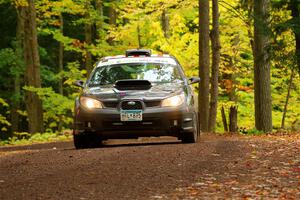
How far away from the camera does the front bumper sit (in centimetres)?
1261

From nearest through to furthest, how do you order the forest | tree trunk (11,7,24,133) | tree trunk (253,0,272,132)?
tree trunk (253,0,272,132) → the forest → tree trunk (11,7,24,133)

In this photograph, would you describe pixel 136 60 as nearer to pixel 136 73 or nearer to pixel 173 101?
pixel 136 73

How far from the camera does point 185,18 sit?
31.2 metres

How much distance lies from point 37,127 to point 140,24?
568 centimetres

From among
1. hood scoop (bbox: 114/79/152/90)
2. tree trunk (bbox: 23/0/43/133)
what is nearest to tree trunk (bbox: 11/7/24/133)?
tree trunk (bbox: 23/0/43/133)

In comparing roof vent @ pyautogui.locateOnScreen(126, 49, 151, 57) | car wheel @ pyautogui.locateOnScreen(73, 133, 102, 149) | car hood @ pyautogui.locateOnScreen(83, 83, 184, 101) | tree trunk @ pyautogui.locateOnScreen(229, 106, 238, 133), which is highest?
roof vent @ pyautogui.locateOnScreen(126, 49, 151, 57)

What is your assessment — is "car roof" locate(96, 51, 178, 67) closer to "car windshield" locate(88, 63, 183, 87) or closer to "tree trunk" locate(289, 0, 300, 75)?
"car windshield" locate(88, 63, 183, 87)

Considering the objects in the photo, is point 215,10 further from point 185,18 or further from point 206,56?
point 185,18

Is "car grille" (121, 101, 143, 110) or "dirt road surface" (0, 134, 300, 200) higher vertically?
"car grille" (121, 101, 143, 110)

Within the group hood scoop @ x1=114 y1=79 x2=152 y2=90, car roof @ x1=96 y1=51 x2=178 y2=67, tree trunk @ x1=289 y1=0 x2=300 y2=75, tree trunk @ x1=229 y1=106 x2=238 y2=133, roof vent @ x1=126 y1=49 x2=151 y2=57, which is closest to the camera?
hood scoop @ x1=114 y1=79 x2=152 y2=90

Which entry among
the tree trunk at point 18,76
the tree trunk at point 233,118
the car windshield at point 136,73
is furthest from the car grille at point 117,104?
the tree trunk at point 18,76

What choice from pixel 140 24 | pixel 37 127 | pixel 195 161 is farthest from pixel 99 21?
pixel 195 161

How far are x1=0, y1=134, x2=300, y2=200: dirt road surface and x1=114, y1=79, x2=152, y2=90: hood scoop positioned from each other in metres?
1.43

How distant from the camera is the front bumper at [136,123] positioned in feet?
41.4
